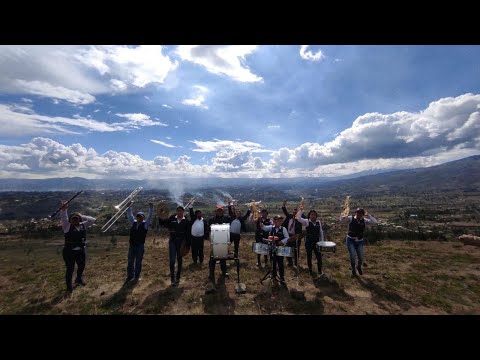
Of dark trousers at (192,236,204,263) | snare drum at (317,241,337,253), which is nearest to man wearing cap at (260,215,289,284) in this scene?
snare drum at (317,241,337,253)

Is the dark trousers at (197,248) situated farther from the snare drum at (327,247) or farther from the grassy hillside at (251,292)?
the snare drum at (327,247)

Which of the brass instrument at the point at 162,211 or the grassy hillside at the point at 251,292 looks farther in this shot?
the brass instrument at the point at 162,211

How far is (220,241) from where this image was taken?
9.81 meters

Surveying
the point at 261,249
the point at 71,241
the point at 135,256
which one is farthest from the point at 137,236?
the point at 261,249

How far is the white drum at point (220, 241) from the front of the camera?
9.80m

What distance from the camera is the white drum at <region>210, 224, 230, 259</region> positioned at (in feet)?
32.2

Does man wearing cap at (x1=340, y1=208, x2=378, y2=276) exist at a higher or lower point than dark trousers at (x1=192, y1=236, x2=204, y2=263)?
higher

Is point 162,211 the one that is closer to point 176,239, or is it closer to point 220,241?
point 176,239

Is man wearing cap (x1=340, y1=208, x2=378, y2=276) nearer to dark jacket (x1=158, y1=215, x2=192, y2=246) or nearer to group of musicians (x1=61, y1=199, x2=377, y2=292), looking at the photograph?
group of musicians (x1=61, y1=199, x2=377, y2=292)

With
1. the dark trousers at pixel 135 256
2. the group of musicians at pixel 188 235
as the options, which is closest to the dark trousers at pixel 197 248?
the group of musicians at pixel 188 235

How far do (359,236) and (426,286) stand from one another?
3060mm
